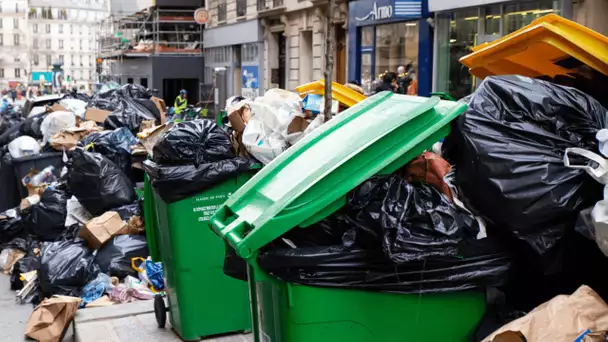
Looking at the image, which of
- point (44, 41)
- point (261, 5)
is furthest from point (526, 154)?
point (44, 41)

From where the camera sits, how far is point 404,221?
2.88 meters

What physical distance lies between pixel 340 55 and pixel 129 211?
13.3 metres

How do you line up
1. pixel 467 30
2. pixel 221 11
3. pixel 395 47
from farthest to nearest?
pixel 221 11 → pixel 395 47 → pixel 467 30

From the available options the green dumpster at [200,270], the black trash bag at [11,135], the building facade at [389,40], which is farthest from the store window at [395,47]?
the green dumpster at [200,270]

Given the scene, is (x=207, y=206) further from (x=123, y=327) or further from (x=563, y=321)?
(x=563, y=321)

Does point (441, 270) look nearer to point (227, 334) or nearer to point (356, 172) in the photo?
point (356, 172)

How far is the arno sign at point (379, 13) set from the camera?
626 inches

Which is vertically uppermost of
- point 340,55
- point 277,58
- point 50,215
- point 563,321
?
point 277,58

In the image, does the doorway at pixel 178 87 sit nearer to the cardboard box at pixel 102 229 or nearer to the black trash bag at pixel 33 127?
the black trash bag at pixel 33 127

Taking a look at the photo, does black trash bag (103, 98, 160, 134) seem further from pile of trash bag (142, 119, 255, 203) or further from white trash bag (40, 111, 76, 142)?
pile of trash bag (142, 119, 255, 203)

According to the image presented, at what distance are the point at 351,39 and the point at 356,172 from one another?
15520 mm

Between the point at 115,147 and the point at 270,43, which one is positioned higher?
the point at 270,43

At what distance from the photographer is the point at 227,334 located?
505cm

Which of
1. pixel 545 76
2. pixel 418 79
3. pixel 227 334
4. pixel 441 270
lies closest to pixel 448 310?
pixel 441 270
